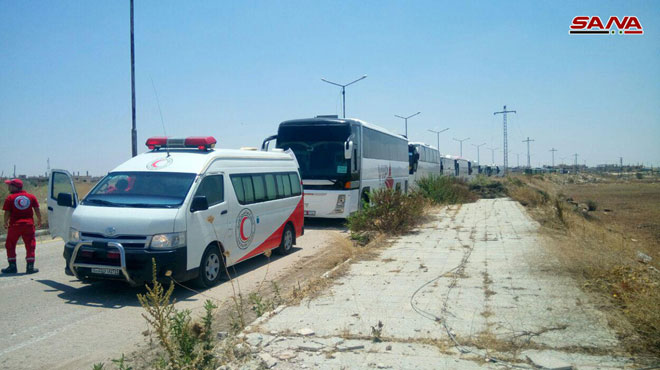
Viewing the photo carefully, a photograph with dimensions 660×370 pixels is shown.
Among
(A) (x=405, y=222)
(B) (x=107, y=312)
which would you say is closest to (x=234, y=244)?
(B) (x=107, y=312)

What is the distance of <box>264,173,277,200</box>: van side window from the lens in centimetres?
1077

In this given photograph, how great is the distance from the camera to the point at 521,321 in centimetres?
580

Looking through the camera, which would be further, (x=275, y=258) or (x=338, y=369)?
(x=275, y=258)

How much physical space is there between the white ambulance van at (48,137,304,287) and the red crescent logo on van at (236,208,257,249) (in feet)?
0.06

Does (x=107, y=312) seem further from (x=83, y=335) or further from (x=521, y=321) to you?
(x=521, y=321)

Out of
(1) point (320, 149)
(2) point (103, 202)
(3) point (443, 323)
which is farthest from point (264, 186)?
(1) point (320, 149)

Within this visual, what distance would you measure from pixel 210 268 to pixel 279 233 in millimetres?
2849

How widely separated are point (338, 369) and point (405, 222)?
405 inches

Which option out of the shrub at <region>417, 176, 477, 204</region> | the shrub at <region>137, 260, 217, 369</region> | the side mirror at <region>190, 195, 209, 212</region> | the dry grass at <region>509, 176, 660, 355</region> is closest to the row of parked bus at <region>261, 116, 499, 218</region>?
the dry grass at <region>509, 176, 660, 355</region>

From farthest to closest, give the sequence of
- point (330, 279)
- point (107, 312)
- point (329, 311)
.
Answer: point (330, 279)
point (107, 312)
point (329, 311)

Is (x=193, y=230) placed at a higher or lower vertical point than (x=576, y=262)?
higher

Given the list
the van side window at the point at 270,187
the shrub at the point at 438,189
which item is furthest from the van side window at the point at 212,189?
the shrub at the point at 438,189

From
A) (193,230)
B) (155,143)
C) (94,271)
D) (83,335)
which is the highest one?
(155,143)

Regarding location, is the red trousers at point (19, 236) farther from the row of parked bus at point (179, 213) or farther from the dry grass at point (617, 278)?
the dry grass at point (617, 278)
